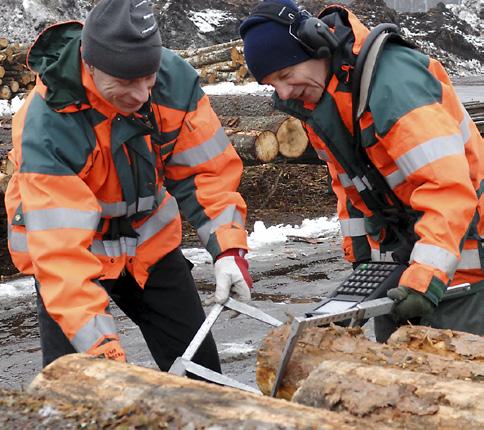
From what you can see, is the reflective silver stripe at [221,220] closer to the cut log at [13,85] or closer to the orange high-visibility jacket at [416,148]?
the orange high-visibility jacket at [416,148]

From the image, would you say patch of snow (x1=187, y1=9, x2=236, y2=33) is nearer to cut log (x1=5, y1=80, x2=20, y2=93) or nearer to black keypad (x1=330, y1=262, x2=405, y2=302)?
cut log (x1=5, y1=80, x2=20, y2=93)

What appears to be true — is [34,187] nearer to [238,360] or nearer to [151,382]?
[151,382]

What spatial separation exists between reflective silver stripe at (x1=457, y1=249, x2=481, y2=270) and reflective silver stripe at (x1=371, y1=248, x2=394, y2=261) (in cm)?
32

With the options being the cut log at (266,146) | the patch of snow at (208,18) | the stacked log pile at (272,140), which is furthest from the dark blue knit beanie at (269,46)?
the patch of snow at (208,18)

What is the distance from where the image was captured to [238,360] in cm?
523

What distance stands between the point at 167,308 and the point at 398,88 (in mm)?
1552

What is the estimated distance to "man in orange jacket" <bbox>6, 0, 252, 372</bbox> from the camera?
3.16 m

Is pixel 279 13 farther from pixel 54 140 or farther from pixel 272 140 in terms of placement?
pixel 272 140

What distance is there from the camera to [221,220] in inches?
145

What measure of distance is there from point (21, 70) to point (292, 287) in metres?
10.7

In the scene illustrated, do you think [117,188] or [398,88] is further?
[117,188]

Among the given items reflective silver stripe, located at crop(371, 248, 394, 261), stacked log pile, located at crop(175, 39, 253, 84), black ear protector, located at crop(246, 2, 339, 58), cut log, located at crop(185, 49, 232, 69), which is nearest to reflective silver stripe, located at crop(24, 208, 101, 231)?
black ear protector, located at crop(246, 2, 339, 58)

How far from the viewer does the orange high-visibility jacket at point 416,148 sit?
305 centimetres

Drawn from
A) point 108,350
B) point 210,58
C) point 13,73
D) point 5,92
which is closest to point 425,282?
point 108,350
